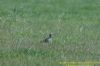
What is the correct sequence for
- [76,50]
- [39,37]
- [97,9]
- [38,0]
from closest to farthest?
[76,50] < [39,37] < [97,9] < [38,0]

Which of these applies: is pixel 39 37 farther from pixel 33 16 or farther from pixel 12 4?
pixel 12 4

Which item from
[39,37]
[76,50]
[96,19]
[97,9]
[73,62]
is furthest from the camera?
[97,9]

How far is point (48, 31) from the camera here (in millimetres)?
20797

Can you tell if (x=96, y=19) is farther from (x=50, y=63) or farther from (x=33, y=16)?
(x=50, y=63)

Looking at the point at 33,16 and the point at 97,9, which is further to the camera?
the point at 97,9

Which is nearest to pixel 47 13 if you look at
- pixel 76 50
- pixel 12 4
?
pixel 12 4

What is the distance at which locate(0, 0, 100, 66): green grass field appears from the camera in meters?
16.4

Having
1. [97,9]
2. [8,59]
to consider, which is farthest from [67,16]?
[8,59]

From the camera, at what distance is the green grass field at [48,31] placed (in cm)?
1644

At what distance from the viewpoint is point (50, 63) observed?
15.6 metres

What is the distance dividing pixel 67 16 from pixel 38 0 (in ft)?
15.4

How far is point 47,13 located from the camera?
25.3 meters

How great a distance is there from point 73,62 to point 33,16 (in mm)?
8884

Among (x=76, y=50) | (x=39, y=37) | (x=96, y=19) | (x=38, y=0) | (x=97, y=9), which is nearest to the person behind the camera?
(x=76, y=50)
